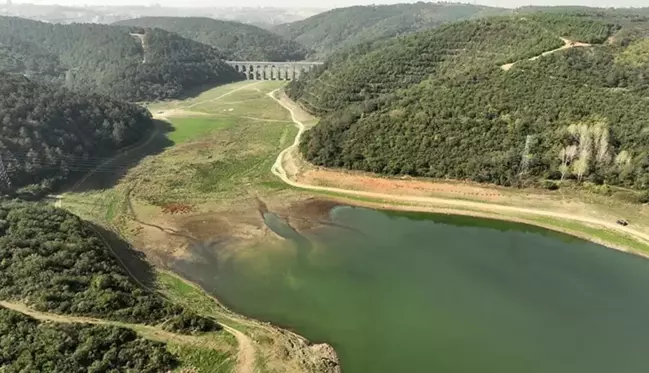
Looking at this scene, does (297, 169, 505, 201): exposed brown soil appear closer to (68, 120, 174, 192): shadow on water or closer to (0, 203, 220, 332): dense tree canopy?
(68, 120, 174, 192): shadow on water

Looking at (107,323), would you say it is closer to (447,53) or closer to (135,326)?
(135,326)

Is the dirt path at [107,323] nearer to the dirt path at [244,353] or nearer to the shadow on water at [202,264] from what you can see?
the dirt path at [244,353]

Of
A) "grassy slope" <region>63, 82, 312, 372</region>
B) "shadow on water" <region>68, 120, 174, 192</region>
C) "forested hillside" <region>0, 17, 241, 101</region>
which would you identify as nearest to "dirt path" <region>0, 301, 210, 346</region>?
"grassy slope" <region>63, 82, 312, 372</region>

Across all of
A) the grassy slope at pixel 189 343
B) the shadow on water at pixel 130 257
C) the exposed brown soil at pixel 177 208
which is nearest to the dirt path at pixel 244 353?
the grassy slope at pixel 189 343

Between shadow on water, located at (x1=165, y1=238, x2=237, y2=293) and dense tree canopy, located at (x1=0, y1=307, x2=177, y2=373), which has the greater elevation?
dense tree canopy, located at (x1=0, y1=307, x2=177, y2=373)

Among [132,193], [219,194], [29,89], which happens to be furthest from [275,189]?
[29,89]

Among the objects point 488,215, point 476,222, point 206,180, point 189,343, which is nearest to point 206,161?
point 206,180
